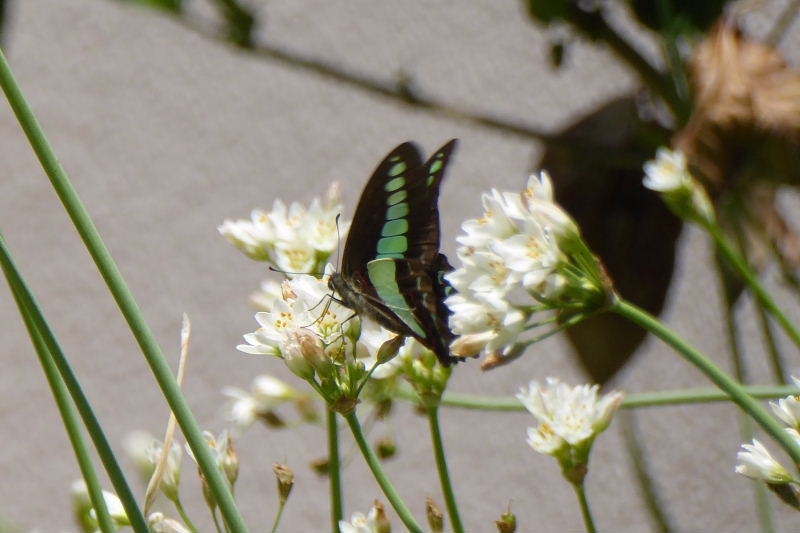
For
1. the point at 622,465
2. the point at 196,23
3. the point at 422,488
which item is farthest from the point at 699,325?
the point at 196,23

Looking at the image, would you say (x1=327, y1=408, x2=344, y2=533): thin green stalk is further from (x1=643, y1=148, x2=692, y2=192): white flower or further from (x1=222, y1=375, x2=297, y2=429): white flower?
(x1=643, y1=148, x2=692, y2=192): white flower

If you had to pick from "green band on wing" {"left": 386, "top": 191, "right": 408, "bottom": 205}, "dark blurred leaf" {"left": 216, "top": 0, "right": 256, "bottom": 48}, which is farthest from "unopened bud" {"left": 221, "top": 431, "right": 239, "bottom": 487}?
"dark blurred leaf" {"left": 216, "top": 0, "right": 256, "bottom": 48}

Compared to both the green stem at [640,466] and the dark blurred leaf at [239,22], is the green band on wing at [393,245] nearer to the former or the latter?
the dark blurred leaf at [239,22]

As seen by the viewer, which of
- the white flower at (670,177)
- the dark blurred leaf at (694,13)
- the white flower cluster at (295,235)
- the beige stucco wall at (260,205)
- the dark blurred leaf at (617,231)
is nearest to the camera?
the white flower cluster at (295,235)

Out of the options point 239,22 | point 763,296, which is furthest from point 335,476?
A: point 239,22

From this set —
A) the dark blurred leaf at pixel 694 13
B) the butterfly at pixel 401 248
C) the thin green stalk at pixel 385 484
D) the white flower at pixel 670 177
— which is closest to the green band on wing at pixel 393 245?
the butterfly at pixel 401 248

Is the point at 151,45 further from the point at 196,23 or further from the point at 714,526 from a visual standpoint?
the point at 714,526
